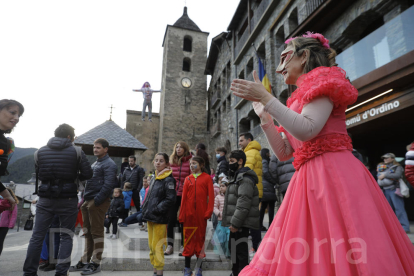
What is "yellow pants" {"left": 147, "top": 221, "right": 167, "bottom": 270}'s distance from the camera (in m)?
3.59

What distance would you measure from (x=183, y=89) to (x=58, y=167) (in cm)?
2528

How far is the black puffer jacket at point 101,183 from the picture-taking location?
4125 mm

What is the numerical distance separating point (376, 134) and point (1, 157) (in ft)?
32.3

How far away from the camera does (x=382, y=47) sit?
21.0 ft

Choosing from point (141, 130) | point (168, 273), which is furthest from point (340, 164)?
point (141, 130)

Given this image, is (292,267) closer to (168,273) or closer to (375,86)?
(168,273)

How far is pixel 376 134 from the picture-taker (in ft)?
28.8

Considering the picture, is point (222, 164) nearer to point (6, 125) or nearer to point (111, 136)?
point (6, 125)

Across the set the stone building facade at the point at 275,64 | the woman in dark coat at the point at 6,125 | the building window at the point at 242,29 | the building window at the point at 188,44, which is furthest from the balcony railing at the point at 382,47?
the building window at the point at 188,44

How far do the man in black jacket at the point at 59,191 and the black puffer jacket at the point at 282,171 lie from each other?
11.7ft

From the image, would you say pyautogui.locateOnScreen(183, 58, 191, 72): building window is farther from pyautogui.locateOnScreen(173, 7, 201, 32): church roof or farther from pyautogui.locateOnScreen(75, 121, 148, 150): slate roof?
pyautogui.locateOnScreen(75, 121, 148, 150): slate roof

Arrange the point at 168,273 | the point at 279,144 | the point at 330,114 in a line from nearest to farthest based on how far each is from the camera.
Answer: the point at 330,114
the point at 279,144
the point at 168,273

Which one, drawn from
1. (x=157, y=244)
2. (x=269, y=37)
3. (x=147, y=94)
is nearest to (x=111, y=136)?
(x=157, y=244)

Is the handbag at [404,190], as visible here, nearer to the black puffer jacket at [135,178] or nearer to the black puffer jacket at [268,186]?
the black puffer jacket at [268,186]
